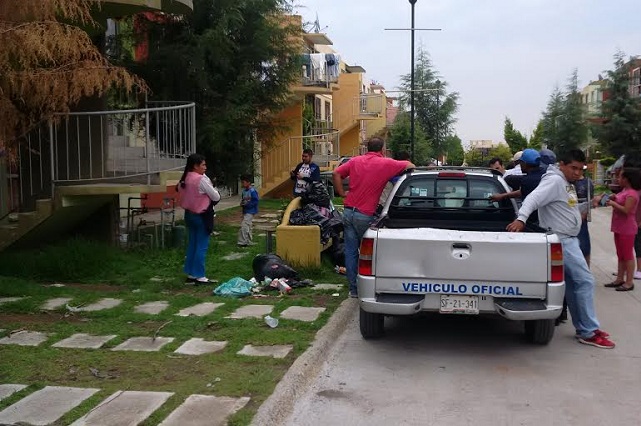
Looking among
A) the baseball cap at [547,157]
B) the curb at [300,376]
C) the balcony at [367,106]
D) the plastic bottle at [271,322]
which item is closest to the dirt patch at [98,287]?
the plastic bottle at [271,322]

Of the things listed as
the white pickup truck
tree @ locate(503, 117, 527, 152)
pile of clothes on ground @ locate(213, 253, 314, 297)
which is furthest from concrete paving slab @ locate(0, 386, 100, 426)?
tree @ locate(503, 117, 527, 152)

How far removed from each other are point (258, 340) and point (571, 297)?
3012mm

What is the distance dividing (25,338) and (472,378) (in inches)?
162

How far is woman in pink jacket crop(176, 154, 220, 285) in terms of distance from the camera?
8.68 m

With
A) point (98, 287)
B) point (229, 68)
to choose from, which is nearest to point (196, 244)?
point (98, 287)

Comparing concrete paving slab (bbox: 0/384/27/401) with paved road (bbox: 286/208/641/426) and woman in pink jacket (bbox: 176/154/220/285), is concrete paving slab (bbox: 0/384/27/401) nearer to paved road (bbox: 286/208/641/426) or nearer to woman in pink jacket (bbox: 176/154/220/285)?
paved road (bbox: 286/208/641/426)

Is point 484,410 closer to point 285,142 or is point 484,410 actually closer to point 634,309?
point 634,309

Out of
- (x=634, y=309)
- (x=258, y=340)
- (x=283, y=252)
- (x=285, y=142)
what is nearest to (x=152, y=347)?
(x=258, y=340)

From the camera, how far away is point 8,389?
4.85 meters

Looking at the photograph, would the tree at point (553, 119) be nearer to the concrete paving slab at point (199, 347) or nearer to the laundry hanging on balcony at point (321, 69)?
the laundry hanging on balcony at point (321, 69)

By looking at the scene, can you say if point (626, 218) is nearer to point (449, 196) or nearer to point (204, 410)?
point (449, 196)

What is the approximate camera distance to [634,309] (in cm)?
799

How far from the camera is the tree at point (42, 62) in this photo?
5.64 m

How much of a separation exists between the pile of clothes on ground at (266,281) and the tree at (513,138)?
176 feet
